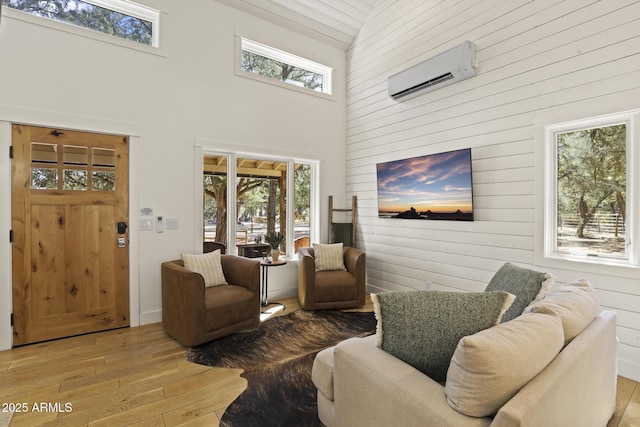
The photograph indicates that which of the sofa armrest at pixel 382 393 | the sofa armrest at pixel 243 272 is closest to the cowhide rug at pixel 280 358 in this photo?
the sofa armrest at pixel 243 272

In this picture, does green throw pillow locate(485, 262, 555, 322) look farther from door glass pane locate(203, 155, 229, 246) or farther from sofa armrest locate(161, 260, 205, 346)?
door glass pane locate(203, 155, 229, 246)

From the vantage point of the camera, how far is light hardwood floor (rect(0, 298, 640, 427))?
2029 millimetres

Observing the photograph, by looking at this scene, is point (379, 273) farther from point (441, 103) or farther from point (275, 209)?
point (441, 103)

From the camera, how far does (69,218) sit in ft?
10.6

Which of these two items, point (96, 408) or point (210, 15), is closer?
point (96, 408)

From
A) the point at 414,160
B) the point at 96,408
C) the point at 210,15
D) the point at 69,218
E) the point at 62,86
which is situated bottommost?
the point at 96,408

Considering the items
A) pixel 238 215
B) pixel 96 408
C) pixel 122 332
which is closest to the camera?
pixel 96 408

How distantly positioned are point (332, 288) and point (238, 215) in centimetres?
168

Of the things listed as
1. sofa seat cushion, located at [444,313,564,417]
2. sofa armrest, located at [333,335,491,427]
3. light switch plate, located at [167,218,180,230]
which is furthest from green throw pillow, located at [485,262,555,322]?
light switch plate, located at [167,218,180,230]

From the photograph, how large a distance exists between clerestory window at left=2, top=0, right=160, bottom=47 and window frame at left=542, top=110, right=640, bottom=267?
4.39 m

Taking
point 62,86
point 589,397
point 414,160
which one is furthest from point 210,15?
point 589,397

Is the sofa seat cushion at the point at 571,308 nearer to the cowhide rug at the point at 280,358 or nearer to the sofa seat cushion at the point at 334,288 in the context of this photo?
the cowhide rug at the point at 280,358

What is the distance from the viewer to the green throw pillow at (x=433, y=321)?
132cm

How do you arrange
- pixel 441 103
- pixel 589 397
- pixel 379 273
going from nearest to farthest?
pixel 589 397, pixel 441 103, pixel 379 273
